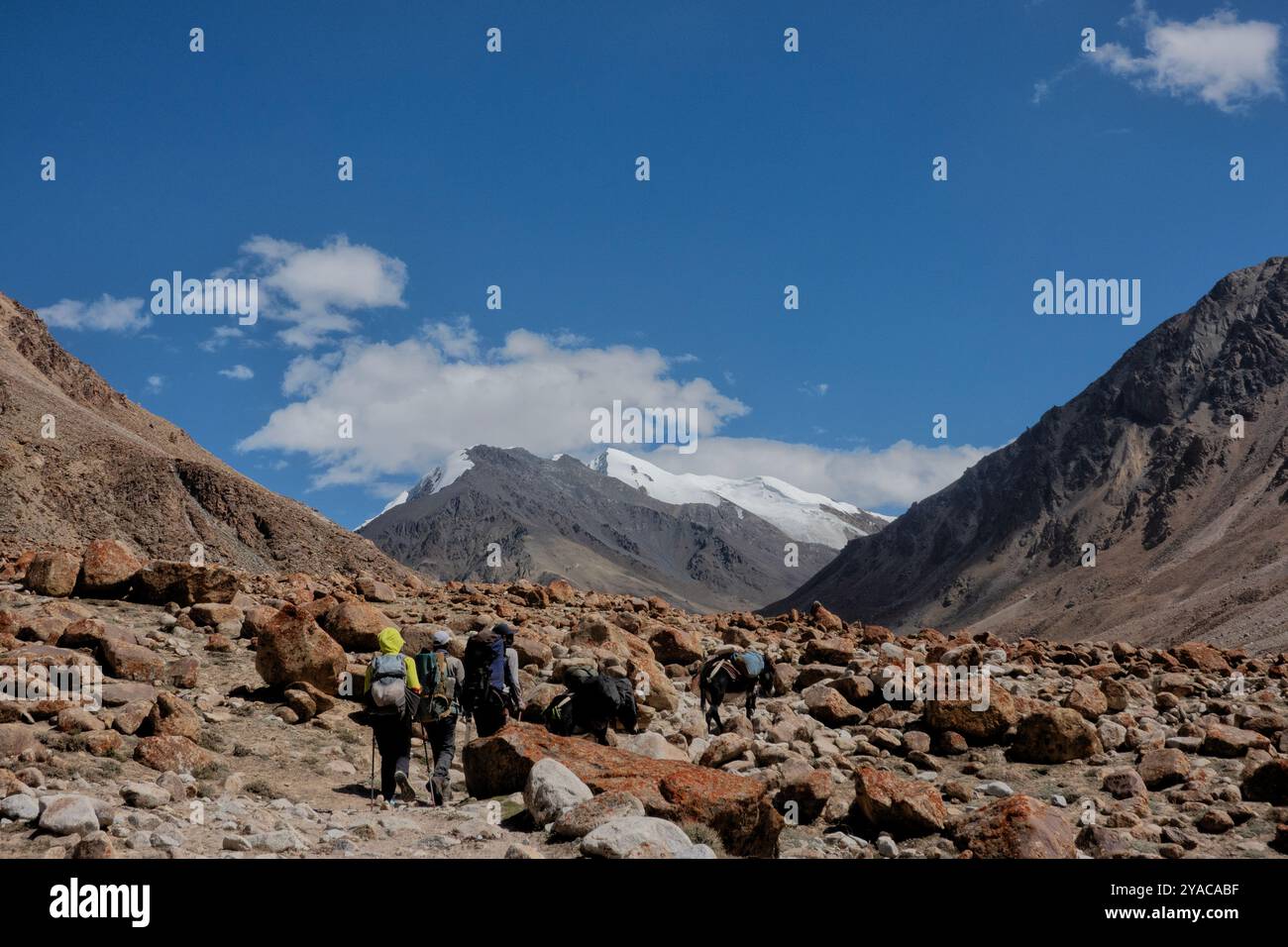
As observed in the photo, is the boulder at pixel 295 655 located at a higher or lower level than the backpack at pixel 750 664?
higher

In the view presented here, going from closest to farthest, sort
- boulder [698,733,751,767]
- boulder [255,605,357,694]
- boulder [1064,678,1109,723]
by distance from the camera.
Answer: boulder [698,733,751,767] < boulder [255,605,357,694] < boulder [1064,678,1109,723]

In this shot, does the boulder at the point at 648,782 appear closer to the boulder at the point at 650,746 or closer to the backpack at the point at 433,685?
the backpack at the point at 433,685

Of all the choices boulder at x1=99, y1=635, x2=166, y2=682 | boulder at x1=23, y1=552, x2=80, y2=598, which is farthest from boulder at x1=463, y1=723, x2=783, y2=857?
boulder at x1=23, y1=552, x2=80, y2=598

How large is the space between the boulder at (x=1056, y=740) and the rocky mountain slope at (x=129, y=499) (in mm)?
46347

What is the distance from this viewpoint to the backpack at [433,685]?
38.4ft

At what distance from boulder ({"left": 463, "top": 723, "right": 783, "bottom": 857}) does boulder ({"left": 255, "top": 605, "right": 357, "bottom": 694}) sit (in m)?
5.29

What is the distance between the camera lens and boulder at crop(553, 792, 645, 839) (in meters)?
8.60

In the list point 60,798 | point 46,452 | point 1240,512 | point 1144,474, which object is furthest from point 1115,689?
point 1144,474

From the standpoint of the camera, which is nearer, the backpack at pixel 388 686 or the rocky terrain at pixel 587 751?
the rocky terrain at pixel 587 751

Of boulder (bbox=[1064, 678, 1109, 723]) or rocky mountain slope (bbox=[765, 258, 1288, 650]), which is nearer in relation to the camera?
boulder (bbox=[1064, 678, 1109, 723])

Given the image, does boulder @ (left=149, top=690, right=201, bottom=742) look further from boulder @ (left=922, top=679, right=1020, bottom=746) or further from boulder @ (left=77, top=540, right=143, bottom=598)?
boulder @ (left=922, top=679, right=1020, bottom=746)

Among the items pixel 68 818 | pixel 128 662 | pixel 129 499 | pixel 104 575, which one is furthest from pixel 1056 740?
pixel 129 499

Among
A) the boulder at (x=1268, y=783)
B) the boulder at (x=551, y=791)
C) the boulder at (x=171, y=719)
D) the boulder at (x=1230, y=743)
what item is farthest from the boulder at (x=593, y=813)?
the boulder at (x=1230, y=743)
